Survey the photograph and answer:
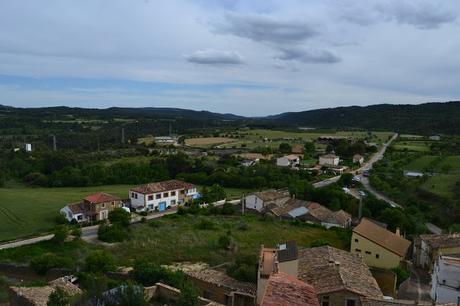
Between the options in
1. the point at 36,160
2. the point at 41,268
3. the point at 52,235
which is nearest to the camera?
the point at 41,268

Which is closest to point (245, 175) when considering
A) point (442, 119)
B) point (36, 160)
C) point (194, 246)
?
point (194, 246)

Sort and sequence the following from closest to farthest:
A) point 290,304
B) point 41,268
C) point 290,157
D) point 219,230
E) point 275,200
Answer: point 290,304 < point 41,268 < point 219,230 < point 275,200 < point 290,157

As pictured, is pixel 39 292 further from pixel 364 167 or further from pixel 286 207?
pixel 364 167

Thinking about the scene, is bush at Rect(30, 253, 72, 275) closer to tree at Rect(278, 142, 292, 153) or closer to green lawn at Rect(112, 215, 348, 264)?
green lawn at Rect(112, 215, 348, 264)

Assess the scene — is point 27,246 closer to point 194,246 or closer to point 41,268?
point 41,268

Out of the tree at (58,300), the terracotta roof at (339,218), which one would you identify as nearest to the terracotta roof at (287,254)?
the tree at (58,300)

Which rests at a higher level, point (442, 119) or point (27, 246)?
point (442, 119)

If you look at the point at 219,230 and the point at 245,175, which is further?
the point at 245,175
